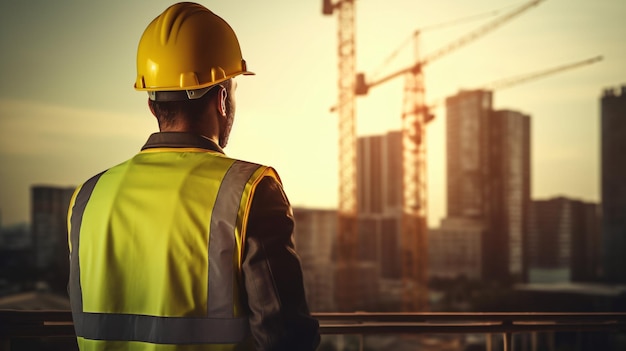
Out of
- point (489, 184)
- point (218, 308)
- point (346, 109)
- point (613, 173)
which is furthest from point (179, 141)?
point (613, 173)

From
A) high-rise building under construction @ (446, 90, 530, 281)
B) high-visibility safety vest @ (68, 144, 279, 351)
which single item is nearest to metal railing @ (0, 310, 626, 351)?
high-visibility safety vest @ (68, 144, 279, 351)

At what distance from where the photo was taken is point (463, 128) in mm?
61312

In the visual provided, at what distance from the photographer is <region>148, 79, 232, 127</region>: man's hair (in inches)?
53.9

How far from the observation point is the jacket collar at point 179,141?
134 cm

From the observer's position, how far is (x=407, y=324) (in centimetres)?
292

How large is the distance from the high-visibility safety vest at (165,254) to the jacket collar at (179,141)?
0.04 ft

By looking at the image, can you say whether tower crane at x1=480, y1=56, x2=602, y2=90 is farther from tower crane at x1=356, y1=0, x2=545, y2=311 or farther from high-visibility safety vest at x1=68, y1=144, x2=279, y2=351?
high-visibility safety vest at x1=68, y1=144, x2=279, y2=351

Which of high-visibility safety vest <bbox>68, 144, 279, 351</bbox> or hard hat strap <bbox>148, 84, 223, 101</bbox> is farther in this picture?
hard hat strap <bbox>148, 84, 223, 101</bbox>

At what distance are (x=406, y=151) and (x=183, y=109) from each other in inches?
1713

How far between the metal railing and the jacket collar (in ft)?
4.82

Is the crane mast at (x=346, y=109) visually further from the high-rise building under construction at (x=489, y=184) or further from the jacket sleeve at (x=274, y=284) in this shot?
the jacket sleeve at (x=274, y=284)

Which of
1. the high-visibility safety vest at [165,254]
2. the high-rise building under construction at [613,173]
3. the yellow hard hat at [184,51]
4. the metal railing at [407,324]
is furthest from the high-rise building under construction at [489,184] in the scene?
the high-visibility safety vest at [165,254]

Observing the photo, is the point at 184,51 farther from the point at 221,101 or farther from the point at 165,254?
the point at 165,254

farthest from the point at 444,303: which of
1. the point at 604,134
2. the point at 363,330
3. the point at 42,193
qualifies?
the point at 363,330
